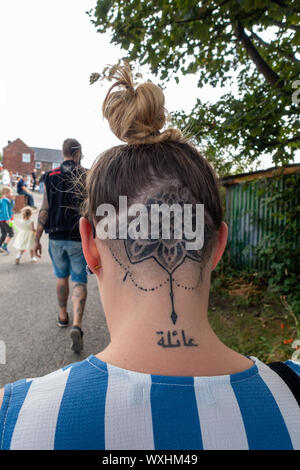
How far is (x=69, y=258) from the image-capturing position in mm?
3688

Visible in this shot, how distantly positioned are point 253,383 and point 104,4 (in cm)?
380

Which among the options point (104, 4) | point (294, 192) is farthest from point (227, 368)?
point (294, 192)

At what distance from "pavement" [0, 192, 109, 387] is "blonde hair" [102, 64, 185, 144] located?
265 cm

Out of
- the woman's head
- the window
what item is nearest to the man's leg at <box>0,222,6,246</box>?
the woman's head

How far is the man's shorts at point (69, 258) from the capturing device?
141 inches

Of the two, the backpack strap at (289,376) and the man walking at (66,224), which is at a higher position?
the man walking at (66,224)

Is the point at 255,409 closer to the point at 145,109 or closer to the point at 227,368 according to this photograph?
the point at 227,368

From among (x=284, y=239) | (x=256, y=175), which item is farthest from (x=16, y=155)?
(x=284, y=239)

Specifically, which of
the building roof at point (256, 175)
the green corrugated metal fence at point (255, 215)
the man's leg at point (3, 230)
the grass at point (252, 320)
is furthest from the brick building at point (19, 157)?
the grass at point (252, 320)

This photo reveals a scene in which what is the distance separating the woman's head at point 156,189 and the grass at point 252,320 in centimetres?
286

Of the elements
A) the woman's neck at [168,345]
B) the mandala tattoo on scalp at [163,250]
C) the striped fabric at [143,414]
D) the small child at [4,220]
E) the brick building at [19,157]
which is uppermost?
the brick building at [19,157]

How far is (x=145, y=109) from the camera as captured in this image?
122cm

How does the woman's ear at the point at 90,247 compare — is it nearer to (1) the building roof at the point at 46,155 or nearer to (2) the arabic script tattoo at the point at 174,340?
(2) the arabic script tattoo at the point at 174,340

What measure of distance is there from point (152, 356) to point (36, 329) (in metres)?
3.56
